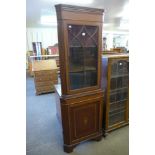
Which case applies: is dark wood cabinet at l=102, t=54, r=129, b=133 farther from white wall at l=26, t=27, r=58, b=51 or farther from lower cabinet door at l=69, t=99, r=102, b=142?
white wall at l=26, t=27, r=58, b=51

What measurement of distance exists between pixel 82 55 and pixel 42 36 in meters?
6.11

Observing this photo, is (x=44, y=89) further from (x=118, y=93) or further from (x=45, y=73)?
Answer: (x=118, y=93)

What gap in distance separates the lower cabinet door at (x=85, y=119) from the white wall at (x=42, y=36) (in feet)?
19.8

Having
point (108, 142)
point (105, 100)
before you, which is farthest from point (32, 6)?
point (108, 142)

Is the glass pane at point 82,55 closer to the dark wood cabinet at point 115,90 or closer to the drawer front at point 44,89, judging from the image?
the dark wood cabinet at point 115,90

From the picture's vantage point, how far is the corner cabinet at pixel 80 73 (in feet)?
5.60

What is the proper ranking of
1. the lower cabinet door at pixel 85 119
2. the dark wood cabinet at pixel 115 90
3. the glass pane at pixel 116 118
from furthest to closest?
the glass pane at pixel 116 118 → the dark wood cabinet at pixel 115 90 → the lower cabinet door at pixel 85 119

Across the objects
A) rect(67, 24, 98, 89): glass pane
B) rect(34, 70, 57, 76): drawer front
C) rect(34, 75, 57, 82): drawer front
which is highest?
rect(67, 24, 98, 89): glass pane

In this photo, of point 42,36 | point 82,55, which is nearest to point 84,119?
point 82,55

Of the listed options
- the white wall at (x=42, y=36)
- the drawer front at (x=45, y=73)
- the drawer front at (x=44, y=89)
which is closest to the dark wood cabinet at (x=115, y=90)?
the drawer front at (x=45, y=73)

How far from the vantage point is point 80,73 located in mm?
2023

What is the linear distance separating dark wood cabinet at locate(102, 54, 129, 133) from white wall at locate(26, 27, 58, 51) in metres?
5.82

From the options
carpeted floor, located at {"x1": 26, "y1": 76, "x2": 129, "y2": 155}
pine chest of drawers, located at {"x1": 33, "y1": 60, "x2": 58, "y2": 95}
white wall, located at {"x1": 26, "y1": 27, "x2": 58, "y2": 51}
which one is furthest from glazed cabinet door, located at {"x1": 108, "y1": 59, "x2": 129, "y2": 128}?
white wall, located at {"x1": 26, "y1": 27, "x2": 58, "y2": 51}

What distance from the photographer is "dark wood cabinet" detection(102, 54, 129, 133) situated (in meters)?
2.18
